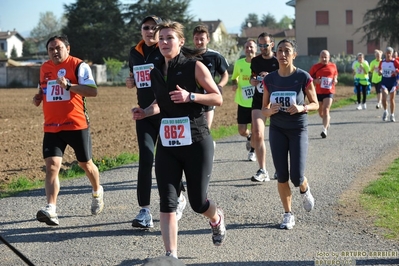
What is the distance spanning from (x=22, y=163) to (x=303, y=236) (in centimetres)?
729

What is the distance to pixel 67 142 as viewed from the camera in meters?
7.93

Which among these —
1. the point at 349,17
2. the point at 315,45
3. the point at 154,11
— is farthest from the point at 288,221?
the point at 349,17

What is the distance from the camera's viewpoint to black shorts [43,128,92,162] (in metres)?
7.75

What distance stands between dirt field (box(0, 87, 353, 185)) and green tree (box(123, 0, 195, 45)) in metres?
41.3

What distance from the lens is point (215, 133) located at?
17.5 m

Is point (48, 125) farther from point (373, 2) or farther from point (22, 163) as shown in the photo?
point (373, 2)

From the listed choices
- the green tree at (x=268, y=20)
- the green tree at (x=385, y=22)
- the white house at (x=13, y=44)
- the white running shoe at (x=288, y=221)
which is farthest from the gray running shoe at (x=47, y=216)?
the green tree at (x=268, y=20)

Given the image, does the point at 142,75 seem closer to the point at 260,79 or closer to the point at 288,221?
the point at 288,221

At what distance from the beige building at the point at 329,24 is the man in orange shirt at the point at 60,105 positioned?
7021cm

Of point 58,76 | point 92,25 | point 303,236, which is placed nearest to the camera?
point 303,236

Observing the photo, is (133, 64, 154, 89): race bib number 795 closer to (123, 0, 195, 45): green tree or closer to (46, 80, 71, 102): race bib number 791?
(46, 80, 71, 102): race bib number 791

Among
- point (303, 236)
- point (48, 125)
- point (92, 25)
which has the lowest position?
point (303, 236)

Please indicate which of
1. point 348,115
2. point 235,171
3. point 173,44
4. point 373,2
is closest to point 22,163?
point 235,171

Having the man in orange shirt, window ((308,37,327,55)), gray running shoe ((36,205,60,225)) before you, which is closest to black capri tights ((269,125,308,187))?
the man in orange shirt
